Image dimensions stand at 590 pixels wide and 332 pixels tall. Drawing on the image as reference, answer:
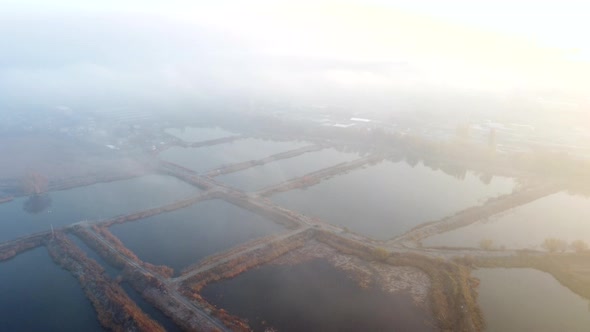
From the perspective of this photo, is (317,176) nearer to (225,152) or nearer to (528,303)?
(225,152)

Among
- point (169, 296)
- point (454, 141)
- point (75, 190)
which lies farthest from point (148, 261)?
point (454, 141)

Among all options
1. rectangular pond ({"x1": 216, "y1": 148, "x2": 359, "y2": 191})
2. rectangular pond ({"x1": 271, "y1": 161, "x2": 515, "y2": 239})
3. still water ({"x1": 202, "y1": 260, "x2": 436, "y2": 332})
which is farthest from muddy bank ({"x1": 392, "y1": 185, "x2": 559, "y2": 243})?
rectangular pond ({"x1": 216, "y1": 148, "x2": 359, "y2": 191})

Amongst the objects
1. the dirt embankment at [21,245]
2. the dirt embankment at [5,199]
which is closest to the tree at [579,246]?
the dirt embankment at [21,245]

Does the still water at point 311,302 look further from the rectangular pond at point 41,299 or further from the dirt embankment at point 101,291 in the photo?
the rectangular pond at point 41,299

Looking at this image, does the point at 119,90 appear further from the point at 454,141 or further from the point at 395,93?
the point at 454,141

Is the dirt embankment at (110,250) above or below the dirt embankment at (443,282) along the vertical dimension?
below

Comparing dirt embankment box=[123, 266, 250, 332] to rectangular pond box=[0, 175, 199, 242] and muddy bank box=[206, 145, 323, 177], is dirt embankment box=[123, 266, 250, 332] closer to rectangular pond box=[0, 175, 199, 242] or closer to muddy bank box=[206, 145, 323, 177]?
rectangular pond box=[0, 175, 199, 242]
